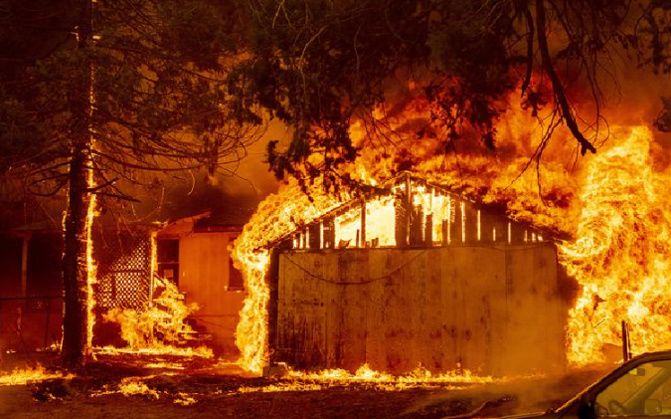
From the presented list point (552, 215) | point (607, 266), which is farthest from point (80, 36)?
point (607, 266)

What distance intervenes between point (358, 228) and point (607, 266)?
480 cm

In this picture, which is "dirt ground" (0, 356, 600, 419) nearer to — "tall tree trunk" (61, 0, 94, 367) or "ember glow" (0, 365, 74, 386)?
"ember glow" (0, 365, 74, 386)

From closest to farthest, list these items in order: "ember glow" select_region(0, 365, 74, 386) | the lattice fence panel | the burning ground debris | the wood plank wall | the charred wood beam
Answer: the wood plank wall, "ember glow" select_region(0, 365, 74, 386), the charred wood beam, the burning ground debris, the lattice fence panel

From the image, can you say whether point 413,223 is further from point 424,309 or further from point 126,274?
point 126,274

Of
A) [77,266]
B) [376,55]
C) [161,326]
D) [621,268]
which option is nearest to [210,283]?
[161,326]

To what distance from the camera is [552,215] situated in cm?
1452

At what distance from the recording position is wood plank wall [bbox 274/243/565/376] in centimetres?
1443

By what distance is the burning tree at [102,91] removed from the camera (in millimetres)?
14516

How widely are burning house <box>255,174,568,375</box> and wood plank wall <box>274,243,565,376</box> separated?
0.02 metres

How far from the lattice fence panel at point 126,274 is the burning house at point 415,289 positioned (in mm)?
9181

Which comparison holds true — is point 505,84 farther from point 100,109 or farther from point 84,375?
point 84,375

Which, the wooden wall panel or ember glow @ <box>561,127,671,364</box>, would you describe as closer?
ember glow @ <box>561,127,671,364</box>

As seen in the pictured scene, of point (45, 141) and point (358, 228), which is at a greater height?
point (45, 141)

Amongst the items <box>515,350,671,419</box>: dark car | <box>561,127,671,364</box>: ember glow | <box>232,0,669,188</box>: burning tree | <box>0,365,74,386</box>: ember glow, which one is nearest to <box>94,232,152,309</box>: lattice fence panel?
<box>0,365,74,386</box>: ember glow
